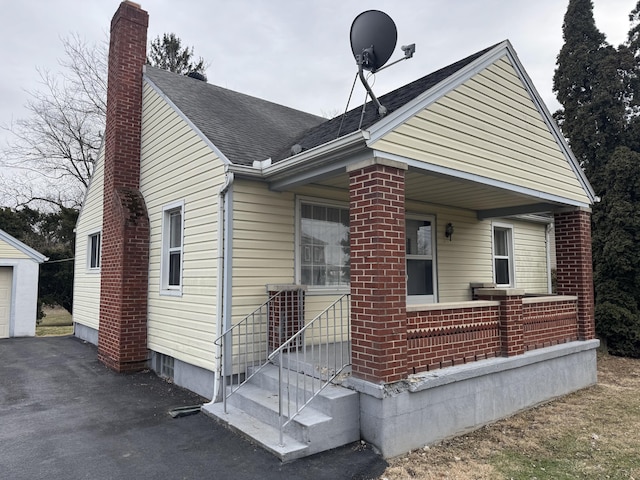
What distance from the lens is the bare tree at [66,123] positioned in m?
20.4

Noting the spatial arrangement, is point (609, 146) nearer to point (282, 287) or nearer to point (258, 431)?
point (282, 287)

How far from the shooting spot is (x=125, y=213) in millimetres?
7816

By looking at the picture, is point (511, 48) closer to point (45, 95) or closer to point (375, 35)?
point (375, 35)

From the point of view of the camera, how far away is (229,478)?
12.1ft

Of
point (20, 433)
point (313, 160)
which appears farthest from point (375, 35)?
point (20, 433)

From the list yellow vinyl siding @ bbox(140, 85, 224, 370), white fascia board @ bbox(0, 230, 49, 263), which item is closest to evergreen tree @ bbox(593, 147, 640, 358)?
yellow vinyl siding @ bbox(140, 85, 224, 370)

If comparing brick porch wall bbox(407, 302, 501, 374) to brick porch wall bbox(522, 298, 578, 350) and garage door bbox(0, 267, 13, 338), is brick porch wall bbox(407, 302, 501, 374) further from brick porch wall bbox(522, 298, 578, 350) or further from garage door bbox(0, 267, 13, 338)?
garage door bbox(0, 267, 13, 338)

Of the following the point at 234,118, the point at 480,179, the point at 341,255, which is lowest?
the point at 341,255

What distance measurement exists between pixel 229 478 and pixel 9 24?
17870 millimetres

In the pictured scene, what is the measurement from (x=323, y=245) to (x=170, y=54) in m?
21.0

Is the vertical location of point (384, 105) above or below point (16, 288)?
above

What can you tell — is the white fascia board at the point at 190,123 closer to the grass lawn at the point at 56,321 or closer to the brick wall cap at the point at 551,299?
the brick wall cap at the point at 551,299

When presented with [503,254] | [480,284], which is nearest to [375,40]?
[480,284]

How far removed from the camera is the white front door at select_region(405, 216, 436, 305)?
25.9 feet
